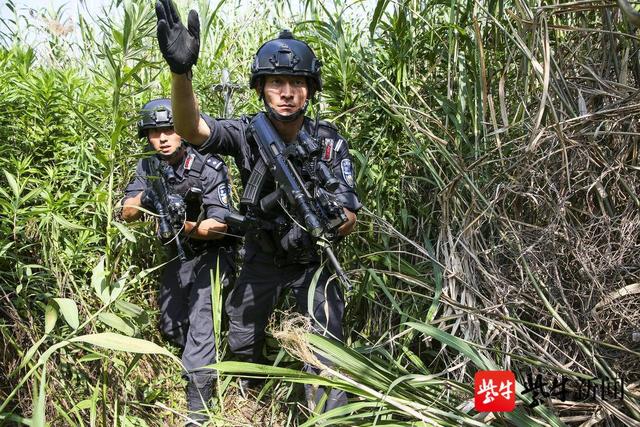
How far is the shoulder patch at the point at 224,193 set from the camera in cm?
382

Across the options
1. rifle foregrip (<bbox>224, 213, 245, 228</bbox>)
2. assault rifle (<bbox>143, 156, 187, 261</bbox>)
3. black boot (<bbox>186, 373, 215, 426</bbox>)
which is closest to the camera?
rifle foregrip (<bbox>224, 213, 245, 228</bbox>)

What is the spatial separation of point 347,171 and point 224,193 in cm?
86

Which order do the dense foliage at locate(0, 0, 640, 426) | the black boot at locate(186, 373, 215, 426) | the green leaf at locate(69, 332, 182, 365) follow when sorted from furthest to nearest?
the black boot at locate(186, 373, 215, 426) < the dense foliage at locate(0, 0, 640, 426) < the green leaf at locate(69, 332, 182, 365)

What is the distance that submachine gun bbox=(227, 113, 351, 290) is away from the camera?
2.94 meters

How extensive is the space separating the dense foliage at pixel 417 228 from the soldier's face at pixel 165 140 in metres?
0.35

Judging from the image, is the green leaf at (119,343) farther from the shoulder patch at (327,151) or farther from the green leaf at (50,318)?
the shoulder patch at (327,151)

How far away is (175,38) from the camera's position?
8.73 feet

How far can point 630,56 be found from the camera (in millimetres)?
2998

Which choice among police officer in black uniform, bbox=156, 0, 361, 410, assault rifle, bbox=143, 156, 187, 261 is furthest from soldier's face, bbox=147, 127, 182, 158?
police officer in black uniform, bbox=156, 0, 361, 410

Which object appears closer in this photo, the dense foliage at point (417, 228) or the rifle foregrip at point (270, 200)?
the dense foliage at point (417, 228)

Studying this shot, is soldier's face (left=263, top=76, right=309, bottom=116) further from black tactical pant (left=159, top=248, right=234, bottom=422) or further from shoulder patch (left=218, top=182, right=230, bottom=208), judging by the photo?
black tactical pant (left=159, top=248, right=234, bottom=422)

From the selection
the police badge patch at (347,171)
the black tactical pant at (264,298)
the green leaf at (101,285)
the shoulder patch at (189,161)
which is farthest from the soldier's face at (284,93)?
the green leaf at (101,285)

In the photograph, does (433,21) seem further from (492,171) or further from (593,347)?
(593,347)

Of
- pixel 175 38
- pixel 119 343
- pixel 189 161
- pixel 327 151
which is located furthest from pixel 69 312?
pixel 189 161
